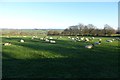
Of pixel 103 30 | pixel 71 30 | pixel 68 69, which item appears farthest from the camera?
pixel 71 30

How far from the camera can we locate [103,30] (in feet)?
301

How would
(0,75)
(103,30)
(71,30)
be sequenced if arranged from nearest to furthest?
(0,75)
(103,30)
(71,30)

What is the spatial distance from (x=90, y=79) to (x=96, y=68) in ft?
12.0

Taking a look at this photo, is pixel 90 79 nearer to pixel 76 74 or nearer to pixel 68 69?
pixel 76 74

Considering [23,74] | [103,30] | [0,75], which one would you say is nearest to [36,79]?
[23,74]

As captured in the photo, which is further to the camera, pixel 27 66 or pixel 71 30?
pixel 71 30

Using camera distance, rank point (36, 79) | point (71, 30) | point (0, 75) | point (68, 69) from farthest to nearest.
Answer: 1. point (71, 30)
2. point (68, 69)
3. point (0, 75)
4. point (36, 79)

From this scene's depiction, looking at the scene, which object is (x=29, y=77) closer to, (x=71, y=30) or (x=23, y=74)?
(x=23, y=74)

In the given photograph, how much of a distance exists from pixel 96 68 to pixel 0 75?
6.82m

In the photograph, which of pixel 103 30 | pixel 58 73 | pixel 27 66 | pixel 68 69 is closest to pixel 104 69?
pixel 68 69

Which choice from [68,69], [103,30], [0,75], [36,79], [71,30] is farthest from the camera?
[71,30]

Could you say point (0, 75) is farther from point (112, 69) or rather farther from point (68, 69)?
point (112, 69)

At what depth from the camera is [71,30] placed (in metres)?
107

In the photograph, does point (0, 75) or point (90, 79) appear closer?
point (90, 79)
